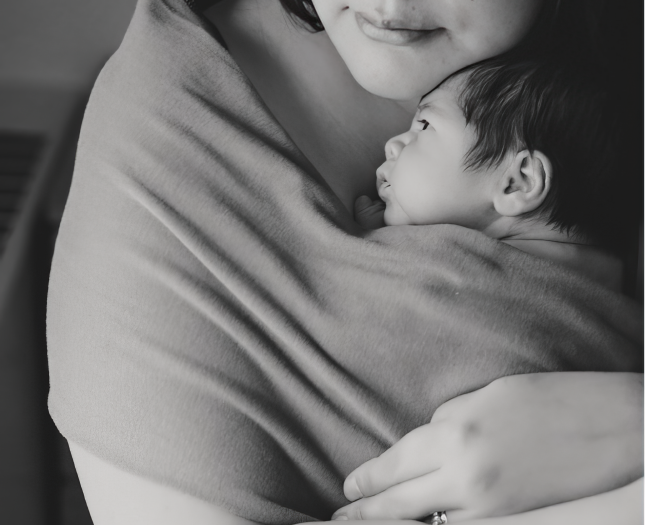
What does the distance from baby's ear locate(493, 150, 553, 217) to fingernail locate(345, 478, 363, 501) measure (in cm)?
35

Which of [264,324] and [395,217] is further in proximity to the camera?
[395,217]

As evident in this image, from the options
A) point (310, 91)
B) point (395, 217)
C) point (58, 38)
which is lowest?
point (395, 217)

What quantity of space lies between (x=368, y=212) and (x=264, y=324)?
25cm

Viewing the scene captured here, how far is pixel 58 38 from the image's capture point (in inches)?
56.9

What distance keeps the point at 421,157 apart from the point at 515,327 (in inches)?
9.4

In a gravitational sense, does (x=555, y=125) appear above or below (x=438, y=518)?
above

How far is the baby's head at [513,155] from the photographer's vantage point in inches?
31.5

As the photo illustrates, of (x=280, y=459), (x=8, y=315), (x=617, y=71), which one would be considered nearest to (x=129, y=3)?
(x=8, y=315)

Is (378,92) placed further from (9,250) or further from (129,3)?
(129,3)

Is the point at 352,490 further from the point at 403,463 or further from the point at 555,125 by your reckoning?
the point at 555,125

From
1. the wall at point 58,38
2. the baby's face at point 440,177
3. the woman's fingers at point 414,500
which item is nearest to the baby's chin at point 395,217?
the baby's face at point 440,177

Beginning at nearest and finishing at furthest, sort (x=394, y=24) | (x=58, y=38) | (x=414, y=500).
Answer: (x=414, y=500)
(x=394, y=24)
(x=58, y=38)

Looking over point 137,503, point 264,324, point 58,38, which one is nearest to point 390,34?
point 264,324

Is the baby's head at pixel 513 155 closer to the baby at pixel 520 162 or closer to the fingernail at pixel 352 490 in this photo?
the baby at pixel 520 162
